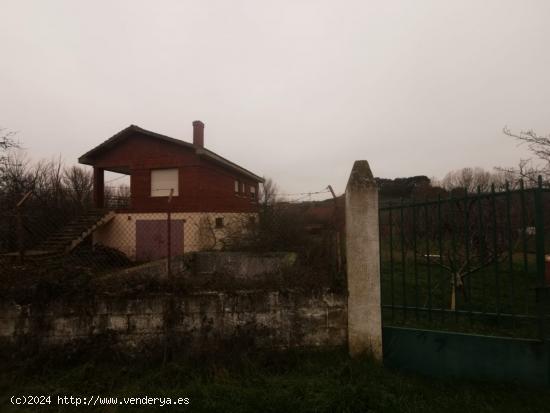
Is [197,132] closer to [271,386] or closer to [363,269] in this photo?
[363,269]

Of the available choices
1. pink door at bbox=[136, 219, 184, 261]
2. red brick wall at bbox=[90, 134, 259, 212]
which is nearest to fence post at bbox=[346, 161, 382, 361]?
red brick wall at bbox=[90, 134, 259, 212]

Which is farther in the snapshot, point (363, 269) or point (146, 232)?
point (146, 232)

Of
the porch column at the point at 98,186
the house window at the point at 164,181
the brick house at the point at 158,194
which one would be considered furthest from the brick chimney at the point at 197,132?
the porch column at the point at 98,186

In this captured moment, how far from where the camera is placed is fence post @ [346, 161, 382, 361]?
10.2ft

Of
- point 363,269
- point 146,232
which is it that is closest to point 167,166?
point 146,232

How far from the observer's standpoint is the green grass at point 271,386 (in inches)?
97.3

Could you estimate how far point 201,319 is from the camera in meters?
3.22

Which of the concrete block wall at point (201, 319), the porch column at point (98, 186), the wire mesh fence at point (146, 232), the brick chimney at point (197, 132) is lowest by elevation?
the concrete block wall at point (201, 319)

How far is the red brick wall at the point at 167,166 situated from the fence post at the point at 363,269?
8175 millimetres

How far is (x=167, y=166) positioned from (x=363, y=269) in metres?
10.8

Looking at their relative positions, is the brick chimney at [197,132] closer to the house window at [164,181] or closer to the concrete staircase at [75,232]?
the house window at [164,181]

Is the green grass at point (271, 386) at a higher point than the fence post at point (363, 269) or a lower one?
lower

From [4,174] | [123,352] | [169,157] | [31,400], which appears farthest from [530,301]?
[4,174]

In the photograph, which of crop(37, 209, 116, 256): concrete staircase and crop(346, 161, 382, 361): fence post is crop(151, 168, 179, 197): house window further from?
crop(346, 161, 382, 361): fence post
